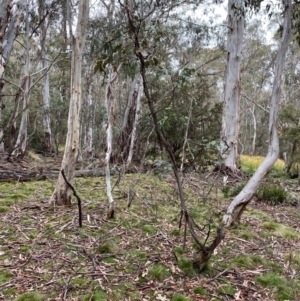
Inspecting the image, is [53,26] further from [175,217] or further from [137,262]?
[137,262]

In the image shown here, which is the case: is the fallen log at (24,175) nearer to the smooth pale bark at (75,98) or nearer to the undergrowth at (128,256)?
the undergrowth at (128,256)

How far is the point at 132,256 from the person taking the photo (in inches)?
128

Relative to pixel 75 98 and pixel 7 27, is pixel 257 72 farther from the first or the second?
pixel 75 98

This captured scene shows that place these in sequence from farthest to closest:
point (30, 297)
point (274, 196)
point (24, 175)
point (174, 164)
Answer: point (24, 175)
point (274, 196)
point (174, 164)
point (30, 297)

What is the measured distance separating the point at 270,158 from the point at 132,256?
2219 millimetres

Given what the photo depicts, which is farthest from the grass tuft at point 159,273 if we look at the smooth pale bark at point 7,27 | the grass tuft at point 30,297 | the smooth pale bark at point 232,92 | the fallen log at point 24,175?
the smooth pale bark at point 232,92

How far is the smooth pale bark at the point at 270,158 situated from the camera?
4168 millimetres

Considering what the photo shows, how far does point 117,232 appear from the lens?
3.84m

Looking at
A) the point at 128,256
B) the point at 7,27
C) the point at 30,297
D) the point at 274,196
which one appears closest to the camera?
the point at 30,297

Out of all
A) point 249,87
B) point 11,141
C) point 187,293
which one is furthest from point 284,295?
point 249,87

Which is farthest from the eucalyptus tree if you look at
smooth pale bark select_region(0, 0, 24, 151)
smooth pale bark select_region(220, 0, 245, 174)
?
smooth pale bark select_region(0, 0, 24, 151)

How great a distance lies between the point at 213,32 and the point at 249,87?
16.9 m

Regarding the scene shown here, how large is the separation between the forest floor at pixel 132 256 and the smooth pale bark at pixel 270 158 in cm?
27

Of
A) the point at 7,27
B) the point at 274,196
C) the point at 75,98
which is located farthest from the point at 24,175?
the point at 274,196
